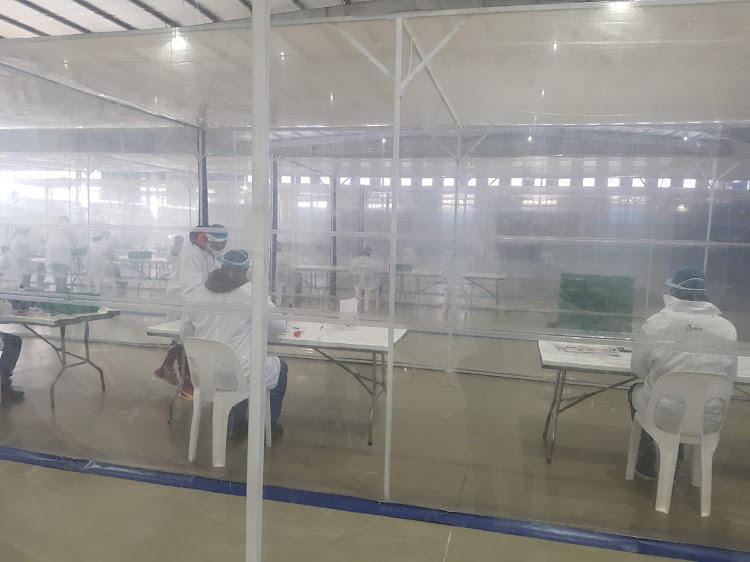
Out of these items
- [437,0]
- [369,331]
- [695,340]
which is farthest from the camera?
[437,0]

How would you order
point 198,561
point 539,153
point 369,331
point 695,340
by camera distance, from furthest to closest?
point 539,153, point 369,331, point 695,340, point 198,561

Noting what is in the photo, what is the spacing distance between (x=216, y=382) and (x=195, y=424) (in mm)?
263

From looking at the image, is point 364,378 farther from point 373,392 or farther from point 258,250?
point 258,250

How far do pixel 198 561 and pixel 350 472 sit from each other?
810 mm

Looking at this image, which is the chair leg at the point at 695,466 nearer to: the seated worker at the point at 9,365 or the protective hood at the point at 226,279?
the protective hood at the point at 226,279

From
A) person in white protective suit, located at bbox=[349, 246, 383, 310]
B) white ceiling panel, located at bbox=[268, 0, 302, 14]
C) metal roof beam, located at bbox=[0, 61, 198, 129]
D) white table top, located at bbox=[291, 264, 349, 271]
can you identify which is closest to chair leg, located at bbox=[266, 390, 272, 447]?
white table top, located at bbox=[291, 264, 349, 271]

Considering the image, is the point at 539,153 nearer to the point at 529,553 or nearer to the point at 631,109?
the point at 631,109

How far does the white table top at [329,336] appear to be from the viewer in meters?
2.41

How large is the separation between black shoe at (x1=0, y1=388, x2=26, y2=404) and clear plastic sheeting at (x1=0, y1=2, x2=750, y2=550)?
0.05 meters

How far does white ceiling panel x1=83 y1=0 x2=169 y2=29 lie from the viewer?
7.84 ft

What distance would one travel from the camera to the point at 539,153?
134 inches

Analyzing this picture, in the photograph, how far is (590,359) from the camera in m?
2.22

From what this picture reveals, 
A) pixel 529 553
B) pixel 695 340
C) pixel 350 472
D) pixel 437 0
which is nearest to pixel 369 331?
pixel 350 472

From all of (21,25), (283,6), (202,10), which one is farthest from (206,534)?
(283,6)
